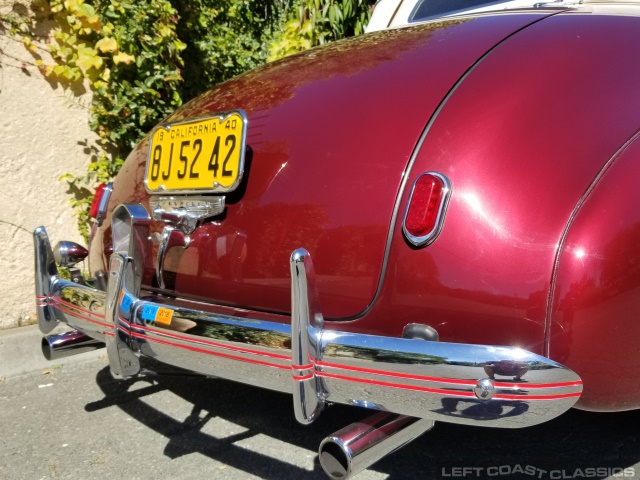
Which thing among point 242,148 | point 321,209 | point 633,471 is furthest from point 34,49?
point 633,471

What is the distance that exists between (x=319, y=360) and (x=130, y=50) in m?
3.27

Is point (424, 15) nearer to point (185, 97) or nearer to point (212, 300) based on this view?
point (212, 300)

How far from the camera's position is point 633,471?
2072mm

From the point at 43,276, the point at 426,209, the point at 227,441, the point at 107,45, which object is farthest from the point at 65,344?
the point at 107,45

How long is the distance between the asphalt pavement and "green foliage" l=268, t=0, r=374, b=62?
2.77m

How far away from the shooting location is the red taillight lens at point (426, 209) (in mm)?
1530

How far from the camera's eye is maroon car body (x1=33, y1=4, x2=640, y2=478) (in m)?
1.43

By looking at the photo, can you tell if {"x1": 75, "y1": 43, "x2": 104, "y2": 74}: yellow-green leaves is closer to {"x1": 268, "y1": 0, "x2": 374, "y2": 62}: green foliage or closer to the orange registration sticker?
{"x1": 268, "y1": 0, "x2": 374, "y2": 62}: green foliage

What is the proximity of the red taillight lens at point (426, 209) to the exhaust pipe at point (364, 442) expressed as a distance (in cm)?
44

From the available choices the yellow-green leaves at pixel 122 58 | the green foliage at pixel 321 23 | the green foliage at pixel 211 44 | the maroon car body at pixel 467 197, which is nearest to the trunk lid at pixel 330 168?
the maroon car body at pixel 467 197

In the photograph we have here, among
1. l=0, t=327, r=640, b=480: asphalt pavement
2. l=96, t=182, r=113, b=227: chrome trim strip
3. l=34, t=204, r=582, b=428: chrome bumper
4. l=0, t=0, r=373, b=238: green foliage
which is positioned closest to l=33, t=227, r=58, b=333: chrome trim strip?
l=96, t=182, r=113, b=227: chrome trim strip

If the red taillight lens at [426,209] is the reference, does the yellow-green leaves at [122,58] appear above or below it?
above

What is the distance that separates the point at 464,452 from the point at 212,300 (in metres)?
1.04

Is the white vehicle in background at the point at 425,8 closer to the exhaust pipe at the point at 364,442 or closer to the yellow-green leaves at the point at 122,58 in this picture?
the exhaust pipe at the point at 364,442
